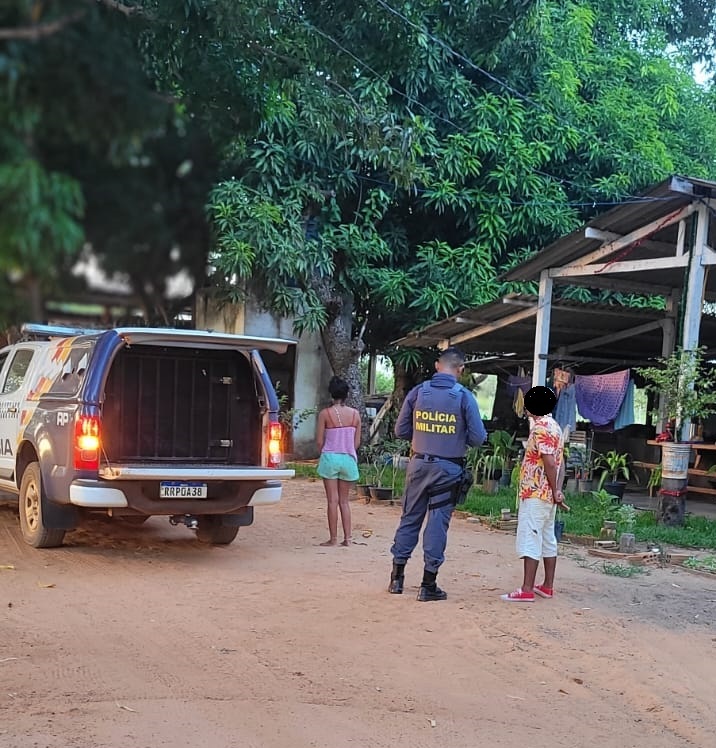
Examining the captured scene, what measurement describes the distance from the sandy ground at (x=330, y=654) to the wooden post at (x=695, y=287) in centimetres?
283

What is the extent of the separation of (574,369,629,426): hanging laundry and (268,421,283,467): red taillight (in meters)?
7.52

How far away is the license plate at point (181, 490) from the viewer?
659 centimetres

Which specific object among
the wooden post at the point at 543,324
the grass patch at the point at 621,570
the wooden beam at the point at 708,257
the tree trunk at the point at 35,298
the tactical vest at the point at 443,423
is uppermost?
the wooden beam at the point at 708,257

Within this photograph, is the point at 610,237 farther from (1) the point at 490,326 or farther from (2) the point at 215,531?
(2) the point at 215,531

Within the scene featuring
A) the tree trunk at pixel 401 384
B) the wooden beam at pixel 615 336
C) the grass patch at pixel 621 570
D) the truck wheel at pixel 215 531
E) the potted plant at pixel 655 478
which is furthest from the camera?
the tree trunk at pixel 401 384

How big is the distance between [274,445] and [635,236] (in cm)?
558

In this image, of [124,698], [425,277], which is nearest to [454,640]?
[124,698]

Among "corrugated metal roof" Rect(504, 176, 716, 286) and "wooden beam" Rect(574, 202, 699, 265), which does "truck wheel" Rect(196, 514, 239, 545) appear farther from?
"wooden beam" Rect(574, 202, 699, 265)

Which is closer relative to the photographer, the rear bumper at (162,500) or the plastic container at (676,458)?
the rear bumper at (162,500)

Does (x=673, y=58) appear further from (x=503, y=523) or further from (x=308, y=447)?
(x=503, y=523)

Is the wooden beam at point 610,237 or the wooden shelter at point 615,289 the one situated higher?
the wooden beam at point 610,237

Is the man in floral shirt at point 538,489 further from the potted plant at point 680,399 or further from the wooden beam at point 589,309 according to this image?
the wooden beam at point 589,309

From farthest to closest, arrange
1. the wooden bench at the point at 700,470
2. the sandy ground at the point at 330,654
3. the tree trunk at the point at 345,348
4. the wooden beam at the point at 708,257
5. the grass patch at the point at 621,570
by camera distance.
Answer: the tree trunk at the point at 345,348, the wooden bench at the point at 700,470, the wooden beam at the point at 708,257, the grass patch at the point at 621,570, the sandy ground at the point at 330,654

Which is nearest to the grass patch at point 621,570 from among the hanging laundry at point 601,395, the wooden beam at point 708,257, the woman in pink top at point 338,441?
the woman in pink top at point 338,441
